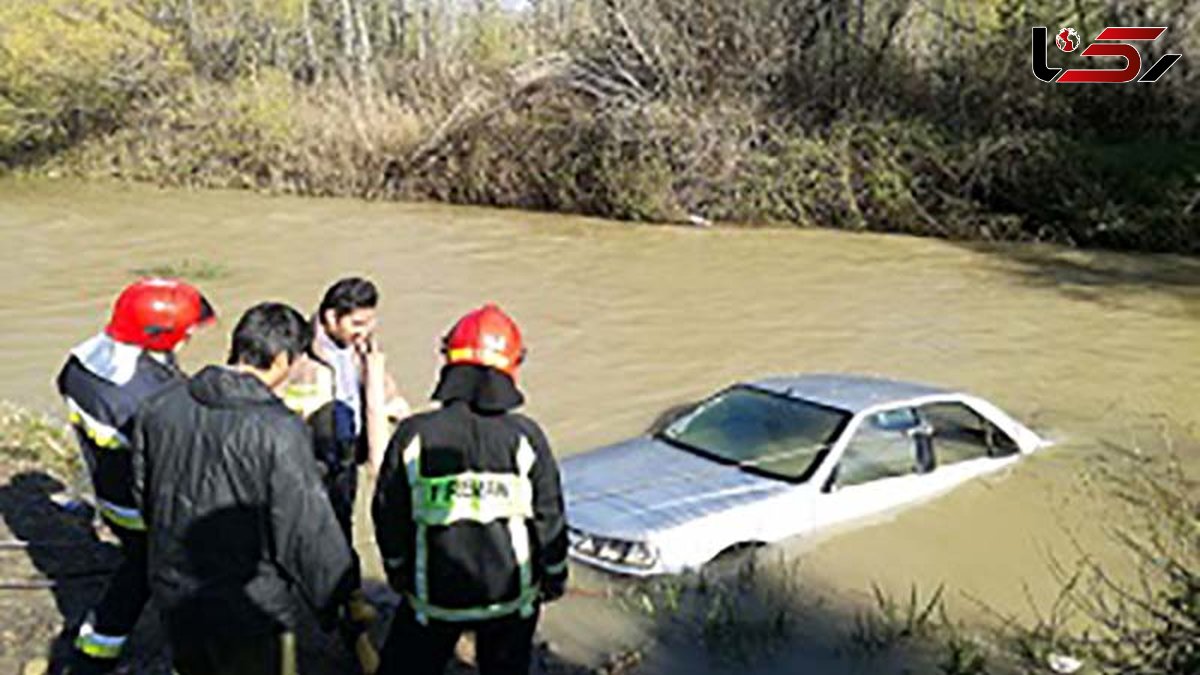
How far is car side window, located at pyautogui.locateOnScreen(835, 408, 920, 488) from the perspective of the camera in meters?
7.68

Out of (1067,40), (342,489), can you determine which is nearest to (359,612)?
(342,489)

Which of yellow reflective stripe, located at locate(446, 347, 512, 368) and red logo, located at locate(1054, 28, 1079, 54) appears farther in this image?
red logo, located at locate(1054, 28, 1079, 54)

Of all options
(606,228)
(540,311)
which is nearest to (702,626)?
(540,311)

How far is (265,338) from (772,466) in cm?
427

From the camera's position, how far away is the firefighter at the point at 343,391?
5.25 metres

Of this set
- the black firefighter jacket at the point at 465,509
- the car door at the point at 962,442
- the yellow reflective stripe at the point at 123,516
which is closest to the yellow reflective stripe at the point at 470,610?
the black firefighter jacket at the point at 465,509

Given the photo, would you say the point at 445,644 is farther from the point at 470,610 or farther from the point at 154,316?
the point at 154,316

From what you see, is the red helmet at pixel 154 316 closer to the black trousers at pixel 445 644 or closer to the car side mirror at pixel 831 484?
the black trousers at pixel 445 644

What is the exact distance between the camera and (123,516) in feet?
14.5

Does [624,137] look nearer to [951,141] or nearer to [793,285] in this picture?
[951,141]

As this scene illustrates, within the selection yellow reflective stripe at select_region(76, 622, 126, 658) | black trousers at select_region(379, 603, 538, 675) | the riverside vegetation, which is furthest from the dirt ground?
the riverside vegetation

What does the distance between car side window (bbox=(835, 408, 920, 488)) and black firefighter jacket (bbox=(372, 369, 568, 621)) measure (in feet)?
13.3

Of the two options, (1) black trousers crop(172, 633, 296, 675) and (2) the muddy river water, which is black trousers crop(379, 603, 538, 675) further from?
(2) the muddy river water

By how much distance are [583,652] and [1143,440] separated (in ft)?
20.6
